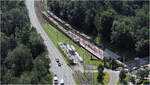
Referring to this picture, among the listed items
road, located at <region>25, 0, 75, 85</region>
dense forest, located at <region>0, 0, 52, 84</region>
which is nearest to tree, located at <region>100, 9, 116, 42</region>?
road, located at <region>25, 0, 75, 85</region>

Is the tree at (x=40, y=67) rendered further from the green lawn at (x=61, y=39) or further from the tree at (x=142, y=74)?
the tree at (x=142, y=74)

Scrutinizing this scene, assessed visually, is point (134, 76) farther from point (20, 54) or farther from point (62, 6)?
point (62, 6)

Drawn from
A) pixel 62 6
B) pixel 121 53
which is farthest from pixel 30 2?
pixel 121 53

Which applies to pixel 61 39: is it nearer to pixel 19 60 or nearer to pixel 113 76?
pixel 113 76

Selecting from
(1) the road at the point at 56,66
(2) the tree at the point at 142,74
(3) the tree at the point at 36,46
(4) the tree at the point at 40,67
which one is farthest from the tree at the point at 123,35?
(4) the tree at the point at 40,67

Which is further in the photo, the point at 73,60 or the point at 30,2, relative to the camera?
the point at 30,2

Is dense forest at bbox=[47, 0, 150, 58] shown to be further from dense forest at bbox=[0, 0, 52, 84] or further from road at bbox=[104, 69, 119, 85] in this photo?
dense forest at bbox=[0, 0, 52, 84]
